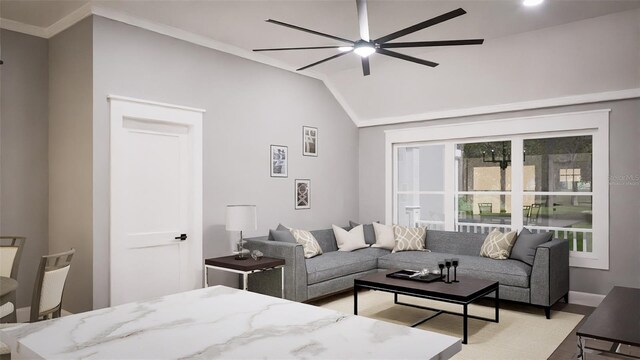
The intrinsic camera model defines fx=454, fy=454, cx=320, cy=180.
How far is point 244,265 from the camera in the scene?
4.32 metres

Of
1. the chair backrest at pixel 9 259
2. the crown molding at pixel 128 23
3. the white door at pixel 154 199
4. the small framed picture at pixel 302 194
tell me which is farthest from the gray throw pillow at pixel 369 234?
the chair backrest at pixel 9 259

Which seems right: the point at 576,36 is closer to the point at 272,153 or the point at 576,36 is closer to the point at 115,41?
the point at 272,153

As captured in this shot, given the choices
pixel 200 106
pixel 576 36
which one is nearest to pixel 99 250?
pixel 200 106

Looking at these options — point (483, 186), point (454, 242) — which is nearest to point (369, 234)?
point (454, 242)

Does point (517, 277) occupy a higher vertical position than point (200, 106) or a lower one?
lower

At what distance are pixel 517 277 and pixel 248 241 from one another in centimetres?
285

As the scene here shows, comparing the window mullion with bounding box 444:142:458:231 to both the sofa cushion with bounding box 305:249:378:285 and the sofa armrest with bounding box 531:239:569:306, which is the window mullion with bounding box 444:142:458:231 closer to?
the sofa cushion with bounding box 305:249:378:285

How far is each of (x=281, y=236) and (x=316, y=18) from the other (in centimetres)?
234

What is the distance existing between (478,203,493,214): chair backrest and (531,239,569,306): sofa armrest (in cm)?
122

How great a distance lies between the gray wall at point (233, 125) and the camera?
4051mm

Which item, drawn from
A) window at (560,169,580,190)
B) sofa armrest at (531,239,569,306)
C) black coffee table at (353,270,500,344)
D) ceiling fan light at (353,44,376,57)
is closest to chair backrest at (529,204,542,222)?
window at (560,169,580,190)

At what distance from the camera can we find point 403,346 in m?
1.26

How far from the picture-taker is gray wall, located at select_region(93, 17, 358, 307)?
4051mm

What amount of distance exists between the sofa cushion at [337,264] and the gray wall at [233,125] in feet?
2.47
